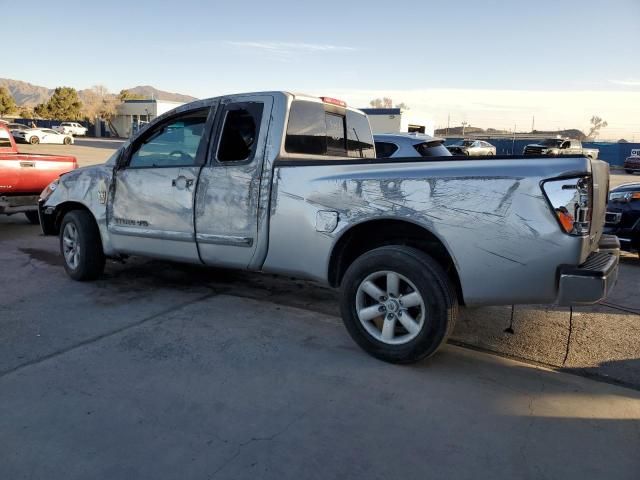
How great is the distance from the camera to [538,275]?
317 centimetres

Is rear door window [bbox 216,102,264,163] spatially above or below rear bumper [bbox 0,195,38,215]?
above

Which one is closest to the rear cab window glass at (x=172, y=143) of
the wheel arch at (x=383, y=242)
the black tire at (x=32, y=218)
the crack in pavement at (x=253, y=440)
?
the wheel arch at (x=383, y=242)

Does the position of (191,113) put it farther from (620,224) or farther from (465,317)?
(620,224)

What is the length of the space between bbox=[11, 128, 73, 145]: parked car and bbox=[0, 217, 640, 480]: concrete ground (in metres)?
41.0

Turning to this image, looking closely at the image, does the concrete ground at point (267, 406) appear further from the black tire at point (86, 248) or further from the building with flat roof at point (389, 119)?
the building with flat roof at point (389, 119)

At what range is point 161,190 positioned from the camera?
4863mm

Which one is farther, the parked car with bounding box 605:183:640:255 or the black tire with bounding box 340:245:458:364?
the parked car with bounding box 605:183:640:255

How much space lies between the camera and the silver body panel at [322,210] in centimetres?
314

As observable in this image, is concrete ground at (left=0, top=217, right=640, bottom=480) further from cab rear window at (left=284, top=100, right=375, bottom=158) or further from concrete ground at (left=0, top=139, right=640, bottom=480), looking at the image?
cab rear window at (left=284, top=100, right=375, bottom=158)

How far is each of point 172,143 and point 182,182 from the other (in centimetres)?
51


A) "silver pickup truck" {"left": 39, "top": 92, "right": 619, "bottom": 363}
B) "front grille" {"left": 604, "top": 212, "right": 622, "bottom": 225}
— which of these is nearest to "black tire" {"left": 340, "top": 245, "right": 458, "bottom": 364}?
"silver pickup truck" {"left": 39, "top": 92, "right": 619, "bottom": 363}

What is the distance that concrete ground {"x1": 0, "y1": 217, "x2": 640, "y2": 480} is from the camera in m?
2.57

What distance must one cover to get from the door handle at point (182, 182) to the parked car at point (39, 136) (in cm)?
4023

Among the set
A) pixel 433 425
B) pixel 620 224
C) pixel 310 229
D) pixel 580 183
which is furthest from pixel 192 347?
pixel 620 224
